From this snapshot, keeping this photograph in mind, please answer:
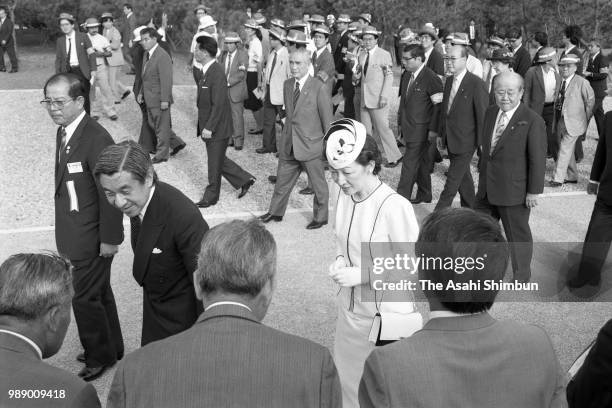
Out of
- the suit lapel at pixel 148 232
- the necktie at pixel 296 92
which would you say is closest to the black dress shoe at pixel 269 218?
the necktie at pixel 296 92

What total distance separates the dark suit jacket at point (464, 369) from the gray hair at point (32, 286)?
1195 millimetres

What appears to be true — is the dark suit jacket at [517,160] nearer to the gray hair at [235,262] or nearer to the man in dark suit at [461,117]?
the man in dark suit at [461,117]

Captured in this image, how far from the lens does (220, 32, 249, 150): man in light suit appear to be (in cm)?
1204

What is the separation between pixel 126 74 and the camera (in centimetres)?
1872

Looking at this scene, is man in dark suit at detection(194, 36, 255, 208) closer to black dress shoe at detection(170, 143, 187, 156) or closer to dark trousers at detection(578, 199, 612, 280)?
black dress shoe at detection(170, 143, 187, 156)

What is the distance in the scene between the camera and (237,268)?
2.41 metres

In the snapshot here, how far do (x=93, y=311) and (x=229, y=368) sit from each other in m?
3.35

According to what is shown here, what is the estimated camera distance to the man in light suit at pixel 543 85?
11109mm

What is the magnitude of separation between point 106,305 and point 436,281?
3.81 meters

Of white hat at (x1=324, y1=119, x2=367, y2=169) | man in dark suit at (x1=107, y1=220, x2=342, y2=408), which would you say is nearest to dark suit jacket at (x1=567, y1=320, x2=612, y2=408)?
man in dark suit at (x1=107, y1=220, x2=342, y2=408)

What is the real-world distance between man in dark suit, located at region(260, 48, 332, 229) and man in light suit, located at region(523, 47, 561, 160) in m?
4.00

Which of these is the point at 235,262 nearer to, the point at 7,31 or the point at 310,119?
the point at 310,119

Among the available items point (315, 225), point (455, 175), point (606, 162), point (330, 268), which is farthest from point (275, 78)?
point (330, 268)

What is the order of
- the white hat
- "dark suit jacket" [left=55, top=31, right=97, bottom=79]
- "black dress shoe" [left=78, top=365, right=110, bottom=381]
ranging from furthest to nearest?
1. "dark suit jacket" [left=55, top=31, right=97, bottom=79]
2. "black dress shoe" [left=78, top=365, right=110, bottom=381]
3. the white hat
